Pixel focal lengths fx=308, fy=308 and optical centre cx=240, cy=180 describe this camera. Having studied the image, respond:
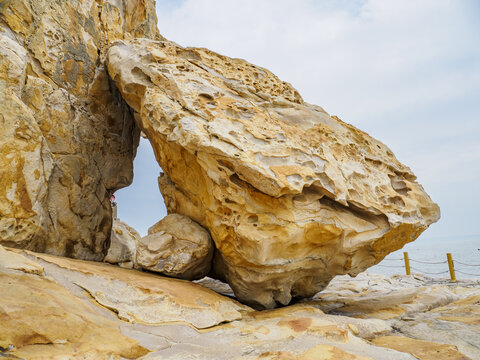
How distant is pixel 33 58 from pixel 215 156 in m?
3.59

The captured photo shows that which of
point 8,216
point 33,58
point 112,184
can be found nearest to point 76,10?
point 33,58

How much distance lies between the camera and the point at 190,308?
3.61 metres

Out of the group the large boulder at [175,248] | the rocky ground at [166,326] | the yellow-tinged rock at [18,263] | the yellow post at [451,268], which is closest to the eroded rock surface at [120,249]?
the large boulder at [175,248]

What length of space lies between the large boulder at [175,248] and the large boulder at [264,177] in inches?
10.1

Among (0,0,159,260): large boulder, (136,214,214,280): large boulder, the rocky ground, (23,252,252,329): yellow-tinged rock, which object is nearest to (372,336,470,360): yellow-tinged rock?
the rocky ground

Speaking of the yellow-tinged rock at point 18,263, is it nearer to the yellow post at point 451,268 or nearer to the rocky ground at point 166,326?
the rocky ground at point 166,326

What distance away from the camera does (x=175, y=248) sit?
16.1 ft

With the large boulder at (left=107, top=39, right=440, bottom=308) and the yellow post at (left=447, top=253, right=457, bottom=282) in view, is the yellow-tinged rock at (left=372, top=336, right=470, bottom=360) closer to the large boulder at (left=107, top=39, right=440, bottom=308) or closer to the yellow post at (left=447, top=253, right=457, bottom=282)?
the large boulder at (left=107, top=39, right=440, bottom=308)

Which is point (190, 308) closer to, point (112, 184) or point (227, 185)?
point (227, 185)

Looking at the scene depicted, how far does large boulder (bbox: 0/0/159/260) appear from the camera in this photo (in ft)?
13.8

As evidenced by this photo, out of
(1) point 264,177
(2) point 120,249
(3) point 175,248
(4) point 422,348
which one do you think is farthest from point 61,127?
(4) point 422,348

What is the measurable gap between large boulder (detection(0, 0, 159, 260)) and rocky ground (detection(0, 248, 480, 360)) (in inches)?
51.8

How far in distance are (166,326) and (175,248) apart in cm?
181

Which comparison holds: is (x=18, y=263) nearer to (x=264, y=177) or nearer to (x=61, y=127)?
(x=264, y=177)
